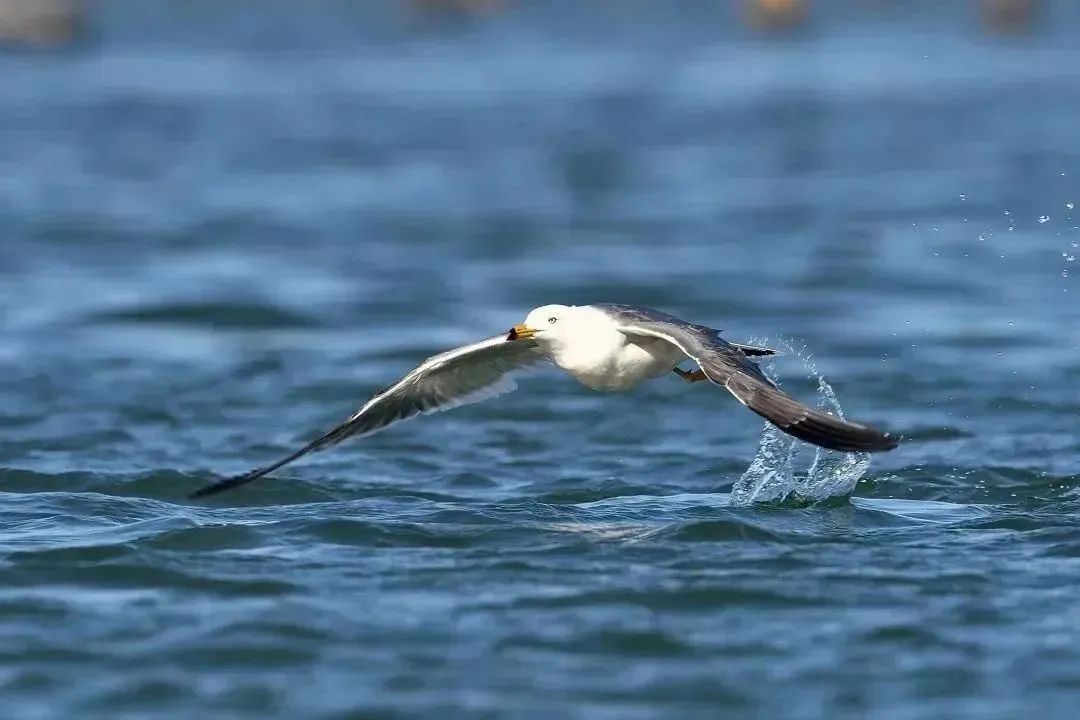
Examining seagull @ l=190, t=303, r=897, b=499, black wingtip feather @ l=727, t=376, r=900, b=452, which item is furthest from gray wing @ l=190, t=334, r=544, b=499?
black wingtip feather @ l=727, t=376, r=900, b=452

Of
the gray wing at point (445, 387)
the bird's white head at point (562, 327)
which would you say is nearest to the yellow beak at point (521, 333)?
the bird's white head at point (562, 327)

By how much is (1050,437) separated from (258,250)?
11.6 metres

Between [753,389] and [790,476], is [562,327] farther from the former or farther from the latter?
[790,476]

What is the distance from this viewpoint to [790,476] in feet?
40.8

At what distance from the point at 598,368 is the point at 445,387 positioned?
1544 mm

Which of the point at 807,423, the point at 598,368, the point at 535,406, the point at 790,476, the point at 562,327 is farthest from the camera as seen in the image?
the point at 535,406

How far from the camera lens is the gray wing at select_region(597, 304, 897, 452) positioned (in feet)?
30.8

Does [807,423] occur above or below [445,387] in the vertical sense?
below

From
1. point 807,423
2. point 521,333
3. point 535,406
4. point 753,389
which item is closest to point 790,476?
point 521,333

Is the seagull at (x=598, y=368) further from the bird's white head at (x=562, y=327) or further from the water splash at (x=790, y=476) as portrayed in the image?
the water splash at (x=790, y=476)

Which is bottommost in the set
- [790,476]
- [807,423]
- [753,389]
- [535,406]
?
[790,476]

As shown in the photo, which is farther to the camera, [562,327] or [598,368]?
[562,327]

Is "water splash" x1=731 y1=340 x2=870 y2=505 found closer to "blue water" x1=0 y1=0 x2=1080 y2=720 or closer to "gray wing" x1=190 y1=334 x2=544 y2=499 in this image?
"blue water" x1=0 y1=0 x2=1080 y2=720

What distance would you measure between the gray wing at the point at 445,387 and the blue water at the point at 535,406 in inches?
24.0
